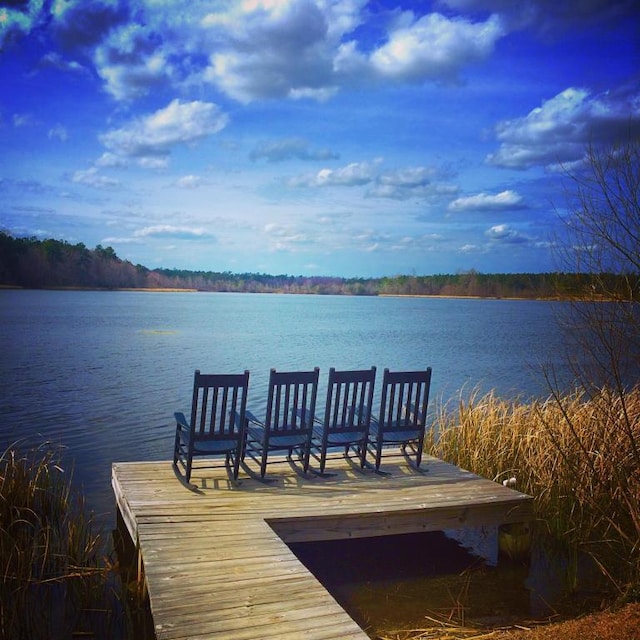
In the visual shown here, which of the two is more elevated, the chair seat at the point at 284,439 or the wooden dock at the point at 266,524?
the chair seat at the point at 284,439

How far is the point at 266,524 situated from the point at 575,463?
130 inches

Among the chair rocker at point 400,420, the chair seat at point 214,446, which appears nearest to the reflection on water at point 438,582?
the chair rocker at point 400,420

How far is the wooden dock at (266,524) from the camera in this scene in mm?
3408

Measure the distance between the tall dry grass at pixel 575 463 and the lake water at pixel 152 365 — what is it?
2.84 feet

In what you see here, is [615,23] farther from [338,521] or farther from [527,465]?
[338,521]

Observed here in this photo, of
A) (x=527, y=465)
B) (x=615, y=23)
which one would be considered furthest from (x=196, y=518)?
(x=615, y=23)

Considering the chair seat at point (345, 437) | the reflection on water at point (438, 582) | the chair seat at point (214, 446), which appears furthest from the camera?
the chair seat at point (345, 437)

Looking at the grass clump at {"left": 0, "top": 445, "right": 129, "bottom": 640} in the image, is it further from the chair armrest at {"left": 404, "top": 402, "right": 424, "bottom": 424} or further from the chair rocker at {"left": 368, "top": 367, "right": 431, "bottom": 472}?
the chair armrest at {"left": 404, "top": 402, "right": 424, "bottom": 424}

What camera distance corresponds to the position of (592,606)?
197 inches

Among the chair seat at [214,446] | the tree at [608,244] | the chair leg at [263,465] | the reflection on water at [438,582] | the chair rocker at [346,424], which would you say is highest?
the tree at [608,244]

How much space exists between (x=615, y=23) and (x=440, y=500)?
8017 mm

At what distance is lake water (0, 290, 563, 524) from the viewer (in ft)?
37.9

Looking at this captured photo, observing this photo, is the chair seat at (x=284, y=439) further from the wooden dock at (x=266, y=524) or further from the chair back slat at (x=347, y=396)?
the wooden dock at (x=266, y=524)

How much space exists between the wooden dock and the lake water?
1544 mm
